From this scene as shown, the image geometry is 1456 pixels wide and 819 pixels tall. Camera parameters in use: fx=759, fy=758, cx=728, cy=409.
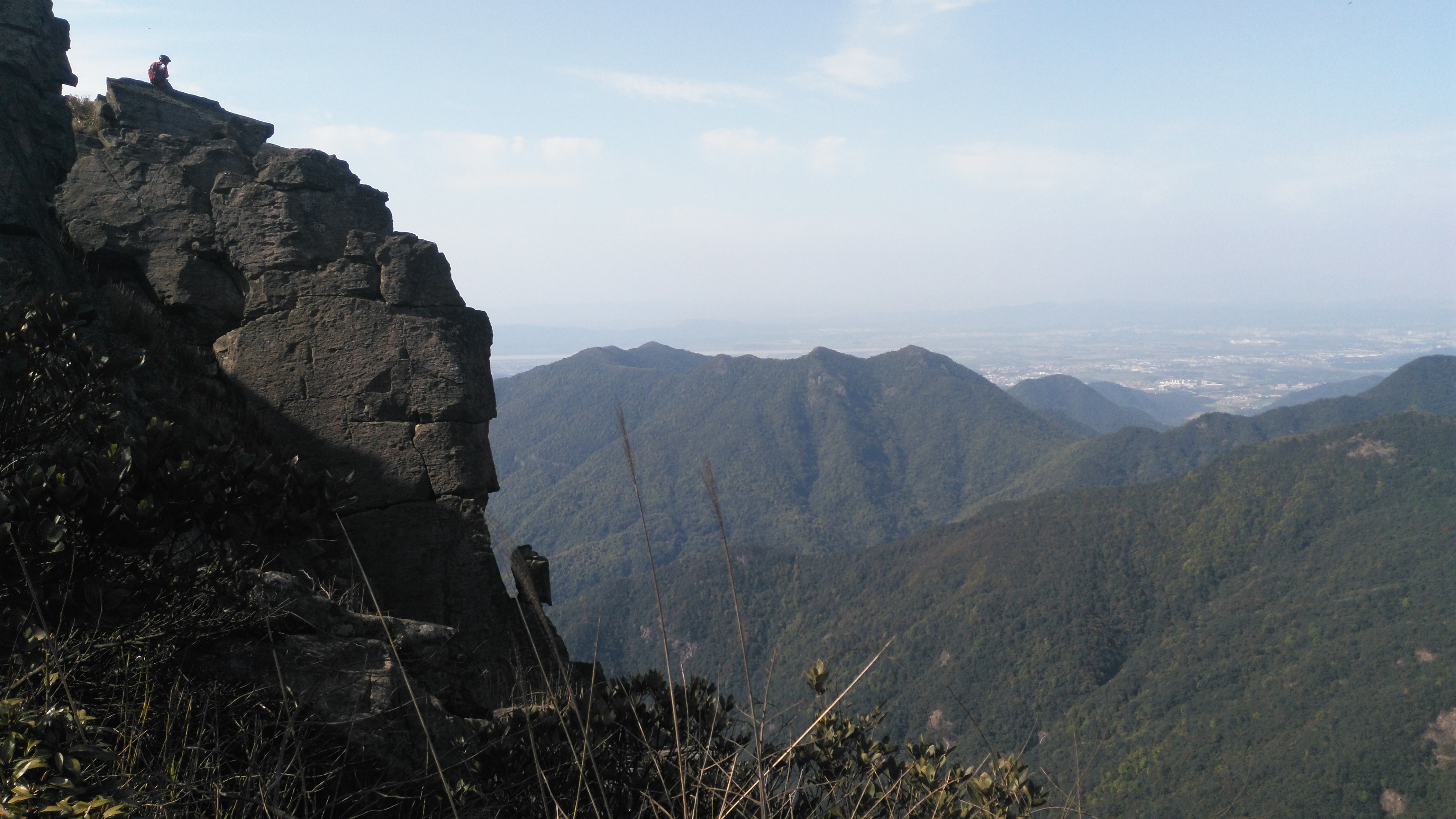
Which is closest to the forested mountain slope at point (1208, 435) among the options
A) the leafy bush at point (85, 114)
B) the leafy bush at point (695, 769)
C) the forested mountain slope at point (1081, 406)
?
the forested mountain slope at point (1081, 406)

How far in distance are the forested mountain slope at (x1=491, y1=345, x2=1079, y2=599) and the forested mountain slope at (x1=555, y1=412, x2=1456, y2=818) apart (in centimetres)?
3511

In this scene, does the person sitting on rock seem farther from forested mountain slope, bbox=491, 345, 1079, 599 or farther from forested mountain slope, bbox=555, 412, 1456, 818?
forested mountain slope, bbox=491, 345, 1079, 599

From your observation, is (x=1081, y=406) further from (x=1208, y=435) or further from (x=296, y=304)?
(x=296, y=304)

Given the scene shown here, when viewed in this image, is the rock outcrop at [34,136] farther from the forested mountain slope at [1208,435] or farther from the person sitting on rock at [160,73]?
the forested mountain slope at [1208,435]

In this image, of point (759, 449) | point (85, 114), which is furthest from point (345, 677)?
point (759, 449)

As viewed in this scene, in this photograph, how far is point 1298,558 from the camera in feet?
198

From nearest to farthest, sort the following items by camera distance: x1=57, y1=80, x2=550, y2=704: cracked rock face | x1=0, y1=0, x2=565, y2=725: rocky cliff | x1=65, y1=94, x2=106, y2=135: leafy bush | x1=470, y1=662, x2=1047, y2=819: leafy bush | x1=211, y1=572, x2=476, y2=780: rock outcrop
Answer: x1=470, y1=662, x2=1047, y2=819: leafy bush, x1=211, y1=572, x2=476, y2=780: rock outcrop, x1=0, y1=0, x2=565, y2=725: rocky cliff, x1=57, y1=80, x2=550, y2=704: cracked rock face, x1=65, y1=94, x2=106, y2=135: leafy bush

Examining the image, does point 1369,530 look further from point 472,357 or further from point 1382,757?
point 472,357

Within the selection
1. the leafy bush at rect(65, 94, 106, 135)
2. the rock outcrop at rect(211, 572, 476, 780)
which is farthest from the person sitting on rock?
the rock outcrop at rect(211, 572, 476, 780)

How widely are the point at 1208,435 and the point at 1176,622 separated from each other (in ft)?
244

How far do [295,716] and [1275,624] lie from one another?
6435cm

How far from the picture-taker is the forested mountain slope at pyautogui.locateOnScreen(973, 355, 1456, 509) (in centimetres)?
10988

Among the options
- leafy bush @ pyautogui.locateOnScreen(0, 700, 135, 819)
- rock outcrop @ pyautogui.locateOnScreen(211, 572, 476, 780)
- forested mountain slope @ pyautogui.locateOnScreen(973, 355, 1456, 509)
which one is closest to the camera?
leafy bush @ pyautogui.locateOnScreen(0, 700, 135, 819)

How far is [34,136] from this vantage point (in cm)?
906
